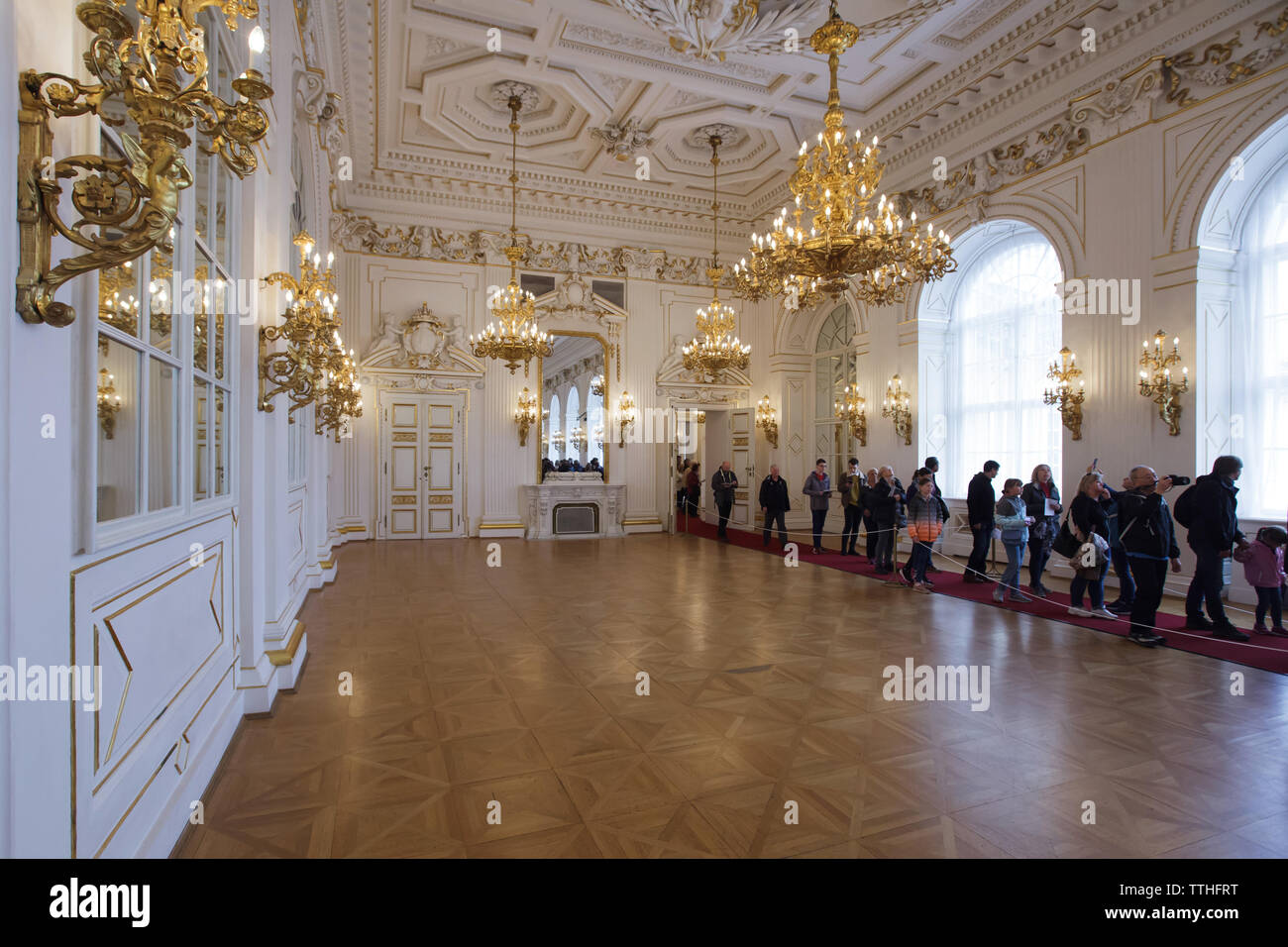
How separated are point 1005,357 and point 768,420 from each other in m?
4.78

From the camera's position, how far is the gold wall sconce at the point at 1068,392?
738 cm

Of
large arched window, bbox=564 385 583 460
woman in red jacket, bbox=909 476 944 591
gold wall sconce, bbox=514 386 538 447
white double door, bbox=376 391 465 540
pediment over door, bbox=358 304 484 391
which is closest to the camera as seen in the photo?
woman in red jacket, bbox=909 476 944 591

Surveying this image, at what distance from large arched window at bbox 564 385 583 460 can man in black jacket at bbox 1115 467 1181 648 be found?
979 centimetres

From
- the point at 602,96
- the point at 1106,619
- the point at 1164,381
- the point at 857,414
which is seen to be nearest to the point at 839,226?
the point at 1164,381

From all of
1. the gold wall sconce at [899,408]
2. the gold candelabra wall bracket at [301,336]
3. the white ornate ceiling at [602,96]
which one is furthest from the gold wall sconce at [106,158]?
the gold wall sconce at [899,408]

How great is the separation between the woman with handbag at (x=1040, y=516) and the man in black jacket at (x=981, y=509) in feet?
1.63

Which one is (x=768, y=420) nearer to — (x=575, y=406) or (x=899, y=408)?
(x=899, y=408)

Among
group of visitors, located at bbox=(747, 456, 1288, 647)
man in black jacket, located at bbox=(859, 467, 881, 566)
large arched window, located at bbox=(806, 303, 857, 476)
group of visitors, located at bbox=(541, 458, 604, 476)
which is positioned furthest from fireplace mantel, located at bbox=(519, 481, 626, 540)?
group of visitors, located at bbox=(747, 456, 1288, 647)

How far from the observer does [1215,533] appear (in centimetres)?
507

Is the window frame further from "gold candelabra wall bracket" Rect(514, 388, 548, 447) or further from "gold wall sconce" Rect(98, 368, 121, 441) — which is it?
"gold candelabra wall bracket" Rect(514, 388, 548, 447)

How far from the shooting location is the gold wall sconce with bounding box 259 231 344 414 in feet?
11.9

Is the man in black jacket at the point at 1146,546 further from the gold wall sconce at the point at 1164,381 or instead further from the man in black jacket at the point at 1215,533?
the gold wall sconce at the point at 1164,381
